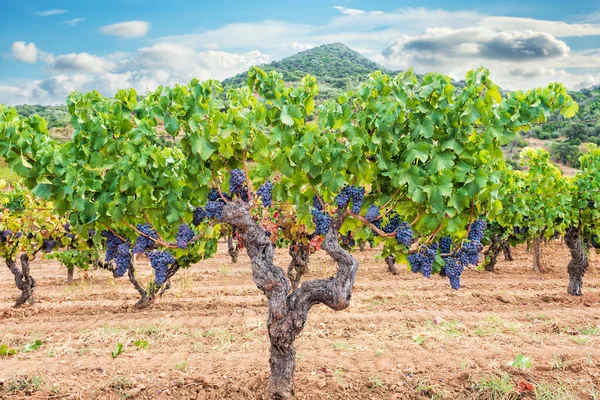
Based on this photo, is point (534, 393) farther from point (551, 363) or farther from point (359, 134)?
point (359, 134)

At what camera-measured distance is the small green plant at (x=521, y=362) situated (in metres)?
A: 6.71

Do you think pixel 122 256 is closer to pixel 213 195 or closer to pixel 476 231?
pixel 213 195

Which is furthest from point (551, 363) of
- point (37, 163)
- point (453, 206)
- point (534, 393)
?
point (37, 163)

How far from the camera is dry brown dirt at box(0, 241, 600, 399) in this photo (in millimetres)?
6137

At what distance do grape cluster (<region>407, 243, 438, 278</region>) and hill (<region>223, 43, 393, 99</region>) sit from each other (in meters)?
105

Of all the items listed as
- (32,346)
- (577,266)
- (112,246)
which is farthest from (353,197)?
(577,266)

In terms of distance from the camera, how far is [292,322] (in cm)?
545

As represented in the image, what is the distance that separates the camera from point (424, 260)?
5648mm

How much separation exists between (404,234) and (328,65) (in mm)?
138296

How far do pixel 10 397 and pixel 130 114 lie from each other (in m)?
3.78

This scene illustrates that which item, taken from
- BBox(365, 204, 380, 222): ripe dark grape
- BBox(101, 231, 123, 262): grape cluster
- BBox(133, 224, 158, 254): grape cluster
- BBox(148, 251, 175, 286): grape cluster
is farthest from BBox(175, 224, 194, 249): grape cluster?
BBox(365, 204, 380, 222): ripe dark grape

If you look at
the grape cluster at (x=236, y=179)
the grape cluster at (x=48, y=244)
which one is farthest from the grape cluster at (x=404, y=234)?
the grape cluster at (x=48, y=244)

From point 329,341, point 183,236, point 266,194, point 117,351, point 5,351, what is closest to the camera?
point 266,194

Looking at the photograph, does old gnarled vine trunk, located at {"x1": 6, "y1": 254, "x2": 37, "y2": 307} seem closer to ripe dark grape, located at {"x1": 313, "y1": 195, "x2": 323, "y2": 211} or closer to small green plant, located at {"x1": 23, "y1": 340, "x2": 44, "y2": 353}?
small green plant, located at {"x1": 23, "y1": 340, "x2": 44, "y2": 353}
